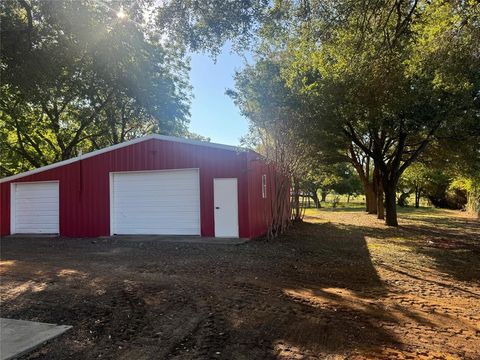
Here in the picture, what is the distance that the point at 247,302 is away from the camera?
507cm

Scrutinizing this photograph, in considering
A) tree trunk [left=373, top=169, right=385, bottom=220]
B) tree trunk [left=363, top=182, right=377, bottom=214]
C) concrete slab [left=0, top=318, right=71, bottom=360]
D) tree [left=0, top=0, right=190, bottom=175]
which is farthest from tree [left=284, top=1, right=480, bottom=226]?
tree trunk [left=363, top=182, right=377, bottom=214]

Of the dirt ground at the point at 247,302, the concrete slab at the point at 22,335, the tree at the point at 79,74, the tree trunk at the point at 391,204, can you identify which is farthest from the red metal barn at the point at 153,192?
the concrete slab at the point at 22,335

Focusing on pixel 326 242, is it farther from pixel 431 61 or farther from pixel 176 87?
pixel 176 87

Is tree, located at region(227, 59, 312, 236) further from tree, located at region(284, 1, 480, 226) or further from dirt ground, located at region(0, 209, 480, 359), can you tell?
dirt ground, located at region(0, 209, 480, 359)

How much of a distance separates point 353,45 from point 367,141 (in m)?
11.9

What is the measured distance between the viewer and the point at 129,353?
3.57 m

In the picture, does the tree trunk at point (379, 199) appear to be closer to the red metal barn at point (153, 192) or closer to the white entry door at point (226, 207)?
the red metal barn at point (153, 192)

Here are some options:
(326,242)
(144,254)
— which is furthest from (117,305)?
(326,242)

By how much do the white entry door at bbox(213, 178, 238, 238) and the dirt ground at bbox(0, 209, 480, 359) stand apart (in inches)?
69.8

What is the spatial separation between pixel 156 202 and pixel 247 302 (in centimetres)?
805

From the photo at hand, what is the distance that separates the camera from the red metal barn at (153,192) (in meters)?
11.6

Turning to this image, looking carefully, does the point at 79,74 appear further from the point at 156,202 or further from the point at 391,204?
the point at 391,204

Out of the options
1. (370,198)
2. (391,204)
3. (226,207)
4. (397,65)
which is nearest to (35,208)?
(226,207)

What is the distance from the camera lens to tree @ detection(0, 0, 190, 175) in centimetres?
902
